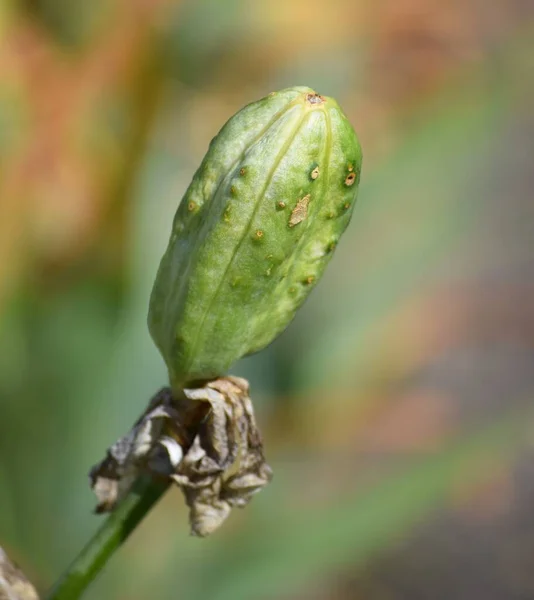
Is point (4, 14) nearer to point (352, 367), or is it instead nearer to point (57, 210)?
point (57, 210)

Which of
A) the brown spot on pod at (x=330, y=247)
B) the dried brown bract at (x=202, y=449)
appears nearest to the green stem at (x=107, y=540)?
the dried brown bract at (x=202, y=449)

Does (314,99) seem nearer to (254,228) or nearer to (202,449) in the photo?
(254,228)

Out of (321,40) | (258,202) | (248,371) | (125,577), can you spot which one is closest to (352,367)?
(248,371)

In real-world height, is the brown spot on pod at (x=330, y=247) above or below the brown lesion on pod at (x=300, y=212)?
below

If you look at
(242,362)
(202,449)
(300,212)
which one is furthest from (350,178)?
(242,362)

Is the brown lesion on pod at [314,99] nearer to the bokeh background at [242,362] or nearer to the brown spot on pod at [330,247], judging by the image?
the brown spot on pod at [330,247]
